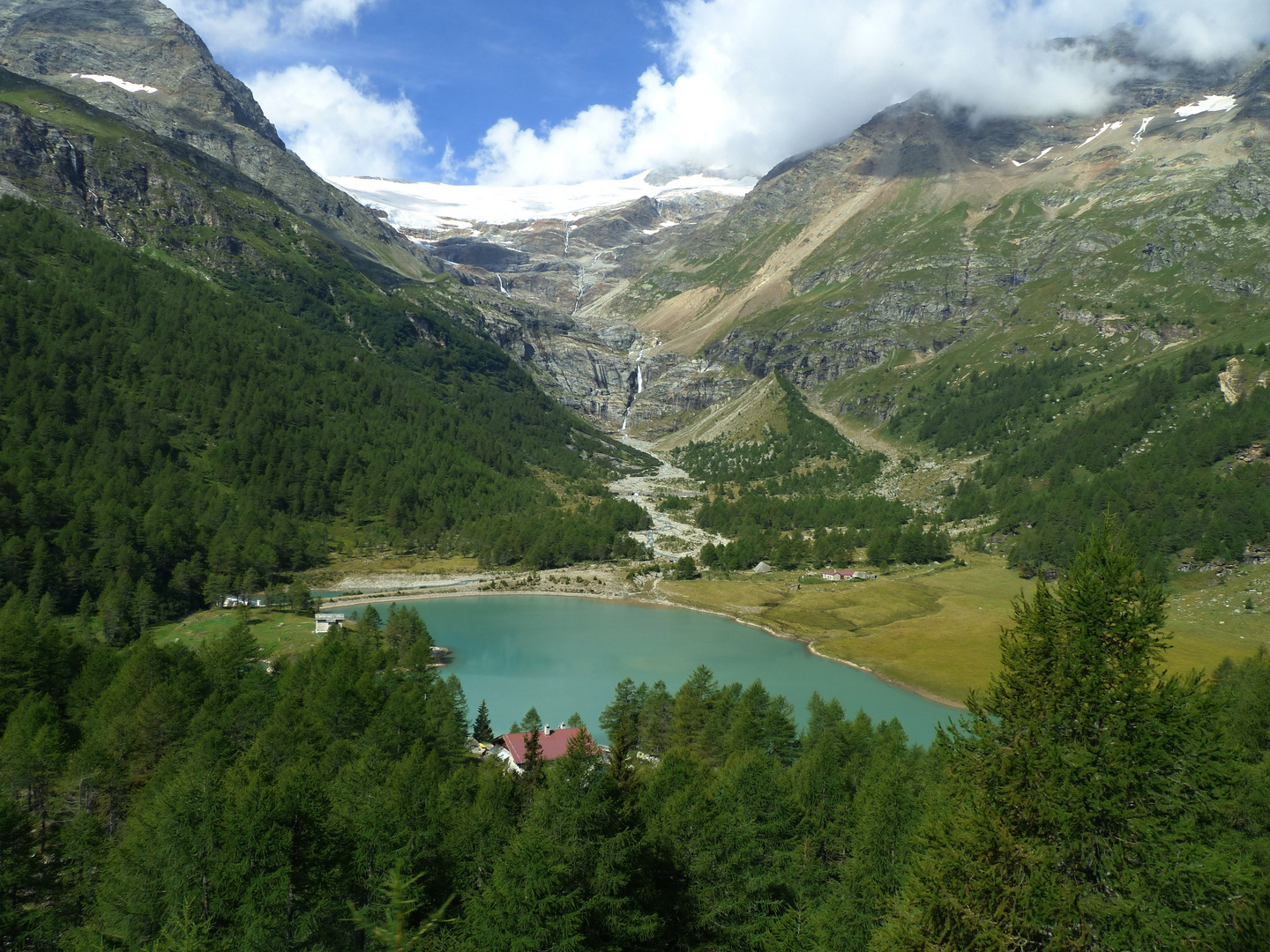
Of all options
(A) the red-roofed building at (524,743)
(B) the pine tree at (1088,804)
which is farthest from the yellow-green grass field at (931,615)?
(B) the pine tree at (1088,804)

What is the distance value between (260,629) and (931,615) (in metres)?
71.9

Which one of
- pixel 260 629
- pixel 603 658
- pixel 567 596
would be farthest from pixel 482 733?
pixel 567 596

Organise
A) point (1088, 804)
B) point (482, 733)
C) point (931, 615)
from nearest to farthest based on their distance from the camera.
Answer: point (1088, 804), point (482, 733), point (931, 615)

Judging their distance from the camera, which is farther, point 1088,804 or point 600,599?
point 600,599

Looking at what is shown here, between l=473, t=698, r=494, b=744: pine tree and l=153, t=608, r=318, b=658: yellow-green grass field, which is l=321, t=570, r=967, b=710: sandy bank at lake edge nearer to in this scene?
l=153, t=608, r=318, b=658: yellow-green grass field

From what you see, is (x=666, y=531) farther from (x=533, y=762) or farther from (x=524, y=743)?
(x=533, y=762)

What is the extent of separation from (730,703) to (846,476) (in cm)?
14516

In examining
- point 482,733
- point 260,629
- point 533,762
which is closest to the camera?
point 533,762

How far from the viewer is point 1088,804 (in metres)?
8.84

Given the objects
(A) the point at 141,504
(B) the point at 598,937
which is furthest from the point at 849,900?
(A) the point at 141,504

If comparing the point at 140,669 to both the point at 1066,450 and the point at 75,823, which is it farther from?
the point at 1066,450

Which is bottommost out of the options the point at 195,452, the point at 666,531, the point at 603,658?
the point at 603,658

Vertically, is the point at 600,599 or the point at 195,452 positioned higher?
the point at 195,452

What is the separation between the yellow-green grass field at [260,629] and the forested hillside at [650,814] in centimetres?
1752
